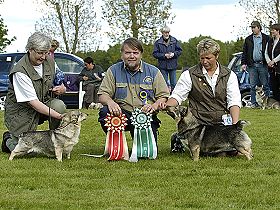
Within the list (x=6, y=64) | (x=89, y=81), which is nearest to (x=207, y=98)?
(x=89, y=81)

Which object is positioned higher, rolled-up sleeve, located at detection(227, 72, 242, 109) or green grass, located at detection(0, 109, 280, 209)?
rolled-up sleeve, located at detection(227, 72, 242, 109)

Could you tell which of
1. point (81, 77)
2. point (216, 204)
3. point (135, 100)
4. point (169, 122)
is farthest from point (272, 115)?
point (216, 204)

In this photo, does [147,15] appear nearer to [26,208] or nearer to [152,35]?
[152,35]

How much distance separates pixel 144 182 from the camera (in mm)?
5027

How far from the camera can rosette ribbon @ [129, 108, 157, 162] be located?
6191 millimetres

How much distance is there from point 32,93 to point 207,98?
1.77 m

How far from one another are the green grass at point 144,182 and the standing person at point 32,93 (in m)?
0.37

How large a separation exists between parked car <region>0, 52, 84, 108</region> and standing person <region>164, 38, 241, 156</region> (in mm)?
8445

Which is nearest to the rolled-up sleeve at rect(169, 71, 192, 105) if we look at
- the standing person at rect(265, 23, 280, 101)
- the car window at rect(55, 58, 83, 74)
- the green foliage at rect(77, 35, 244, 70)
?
the standing person at rect(265, 23, 280, 101)

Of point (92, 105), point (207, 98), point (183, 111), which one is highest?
point (207, 98)

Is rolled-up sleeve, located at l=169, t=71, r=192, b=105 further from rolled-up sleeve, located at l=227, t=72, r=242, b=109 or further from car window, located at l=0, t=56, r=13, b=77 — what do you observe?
car window, located at l=0, t=56, r=13, b=77

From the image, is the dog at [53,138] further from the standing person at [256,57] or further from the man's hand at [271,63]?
the standing person at [256,57]

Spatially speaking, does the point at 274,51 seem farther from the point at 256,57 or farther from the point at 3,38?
the point at 3,38

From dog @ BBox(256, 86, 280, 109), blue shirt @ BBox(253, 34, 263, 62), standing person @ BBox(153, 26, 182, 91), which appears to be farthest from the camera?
standing person @ BBox(153, 26, 182, 91)
